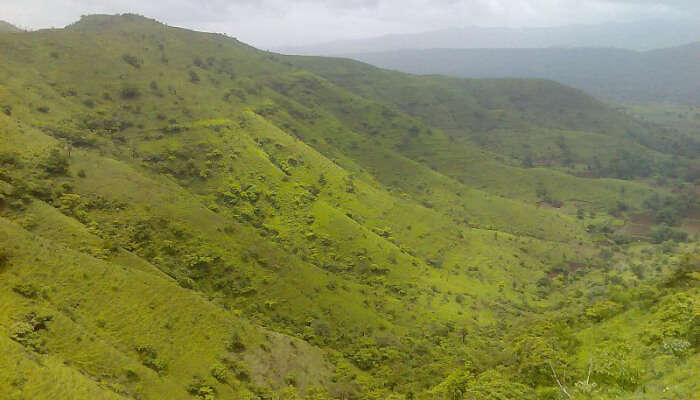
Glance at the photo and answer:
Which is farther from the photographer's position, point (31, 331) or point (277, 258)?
point (277, 258)

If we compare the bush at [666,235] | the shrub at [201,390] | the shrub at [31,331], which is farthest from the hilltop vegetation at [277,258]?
the bush at [666,235]

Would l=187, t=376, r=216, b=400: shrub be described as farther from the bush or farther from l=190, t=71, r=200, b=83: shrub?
the bush

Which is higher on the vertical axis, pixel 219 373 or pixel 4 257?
pixel 4 257

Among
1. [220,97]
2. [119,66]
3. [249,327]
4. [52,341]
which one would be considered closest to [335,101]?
[220,97]

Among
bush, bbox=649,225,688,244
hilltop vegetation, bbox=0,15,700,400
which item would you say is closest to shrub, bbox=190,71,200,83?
hilltop vegetation, bbox=0,15,700,400

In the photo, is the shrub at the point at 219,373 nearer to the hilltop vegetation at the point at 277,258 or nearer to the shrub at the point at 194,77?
the hilltop vegetation at the point at 277,258

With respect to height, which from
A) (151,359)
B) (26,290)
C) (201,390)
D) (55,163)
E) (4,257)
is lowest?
(201,390)

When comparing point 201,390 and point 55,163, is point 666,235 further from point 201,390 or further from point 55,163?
point 55,163

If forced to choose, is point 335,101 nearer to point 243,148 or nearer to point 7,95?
point 243,148

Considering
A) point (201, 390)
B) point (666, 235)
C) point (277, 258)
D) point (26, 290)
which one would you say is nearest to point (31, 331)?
point (26, 290)
